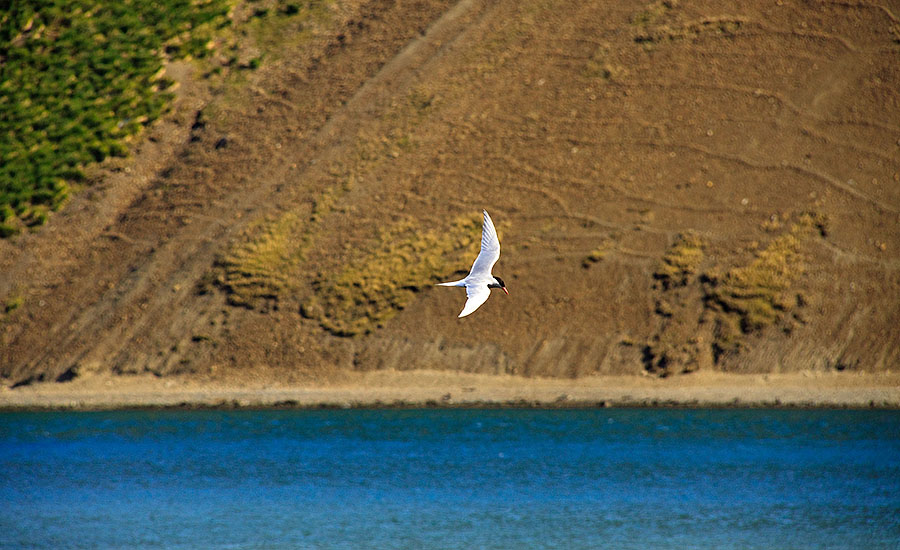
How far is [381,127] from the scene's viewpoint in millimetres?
49906

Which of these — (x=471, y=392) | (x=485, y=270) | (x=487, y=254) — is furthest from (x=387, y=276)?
(x=485, y=270)

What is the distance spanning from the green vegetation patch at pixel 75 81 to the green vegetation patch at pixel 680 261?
27858 millimetres

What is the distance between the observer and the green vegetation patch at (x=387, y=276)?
43531 millimetres

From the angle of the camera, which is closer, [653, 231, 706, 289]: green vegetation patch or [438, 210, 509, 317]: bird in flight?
[438, 210, 509, 317]: bird in flight

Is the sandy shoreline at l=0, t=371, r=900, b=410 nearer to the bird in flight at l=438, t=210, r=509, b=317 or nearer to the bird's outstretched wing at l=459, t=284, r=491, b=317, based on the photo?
the bird in flight at l=438, t=210, r=509, b=317

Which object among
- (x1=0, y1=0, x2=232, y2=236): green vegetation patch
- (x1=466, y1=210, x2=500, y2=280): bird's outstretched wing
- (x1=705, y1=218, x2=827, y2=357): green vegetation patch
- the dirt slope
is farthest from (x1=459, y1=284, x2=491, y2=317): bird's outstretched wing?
(x1=0, y1=0, x2=232, y2=236): green vegetation patch

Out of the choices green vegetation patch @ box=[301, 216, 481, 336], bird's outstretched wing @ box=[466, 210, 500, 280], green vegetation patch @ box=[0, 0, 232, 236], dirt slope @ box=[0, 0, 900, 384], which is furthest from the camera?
green vegetation patch @ box=[0, 0, 232, 236]

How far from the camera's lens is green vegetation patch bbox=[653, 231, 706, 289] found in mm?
43312

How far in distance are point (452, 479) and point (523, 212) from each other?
17025 mm

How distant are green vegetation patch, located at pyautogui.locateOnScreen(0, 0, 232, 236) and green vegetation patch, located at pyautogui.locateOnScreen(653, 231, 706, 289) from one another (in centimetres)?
2786

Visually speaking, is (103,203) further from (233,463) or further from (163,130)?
(233,463)

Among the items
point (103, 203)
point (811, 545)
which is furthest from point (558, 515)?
point (103, 203)

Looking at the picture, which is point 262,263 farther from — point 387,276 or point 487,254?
point 487,254

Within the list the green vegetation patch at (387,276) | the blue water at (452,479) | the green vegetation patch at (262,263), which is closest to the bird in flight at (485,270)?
the blue water at (452,479)
